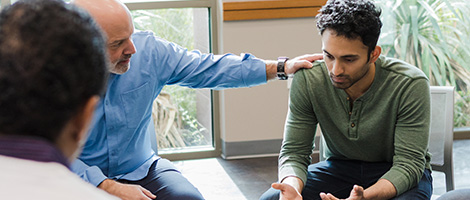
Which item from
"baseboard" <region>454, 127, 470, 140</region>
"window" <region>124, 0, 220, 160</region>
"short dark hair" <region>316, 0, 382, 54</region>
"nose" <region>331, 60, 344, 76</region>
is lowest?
"baseboard" <region>454, 127, 470, 140</region>

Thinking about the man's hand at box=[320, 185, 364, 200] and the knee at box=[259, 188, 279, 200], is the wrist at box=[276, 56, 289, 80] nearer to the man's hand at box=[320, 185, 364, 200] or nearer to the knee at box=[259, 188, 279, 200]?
the knee at box=[259, 188, 279, 200]

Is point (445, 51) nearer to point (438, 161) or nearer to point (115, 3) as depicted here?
point (438, 161)

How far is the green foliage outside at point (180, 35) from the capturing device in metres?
4.15

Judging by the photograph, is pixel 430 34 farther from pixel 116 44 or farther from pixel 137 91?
pixel 116 44

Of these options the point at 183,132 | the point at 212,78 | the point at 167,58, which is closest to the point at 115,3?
the point at 167,58

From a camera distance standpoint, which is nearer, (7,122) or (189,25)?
(7,122)

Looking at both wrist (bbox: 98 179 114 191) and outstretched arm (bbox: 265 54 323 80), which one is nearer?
wrist (bbox: 98 179 114 191)

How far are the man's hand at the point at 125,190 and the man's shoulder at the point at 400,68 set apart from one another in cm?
101

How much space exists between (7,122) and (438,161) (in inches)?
76.4

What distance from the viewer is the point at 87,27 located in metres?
0.82

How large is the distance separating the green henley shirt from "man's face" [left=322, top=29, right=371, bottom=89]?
3.1 inches

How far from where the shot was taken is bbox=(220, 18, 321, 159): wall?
13.6 ft

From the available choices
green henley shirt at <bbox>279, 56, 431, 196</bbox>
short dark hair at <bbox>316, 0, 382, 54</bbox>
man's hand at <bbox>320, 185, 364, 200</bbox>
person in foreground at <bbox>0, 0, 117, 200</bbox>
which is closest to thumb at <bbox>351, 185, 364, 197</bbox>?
man's hand at <bbox>320, 185, 364, 200</bbox>

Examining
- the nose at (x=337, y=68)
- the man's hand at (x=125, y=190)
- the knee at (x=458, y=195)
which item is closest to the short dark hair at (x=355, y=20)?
the nose at (x=337, y=68)
